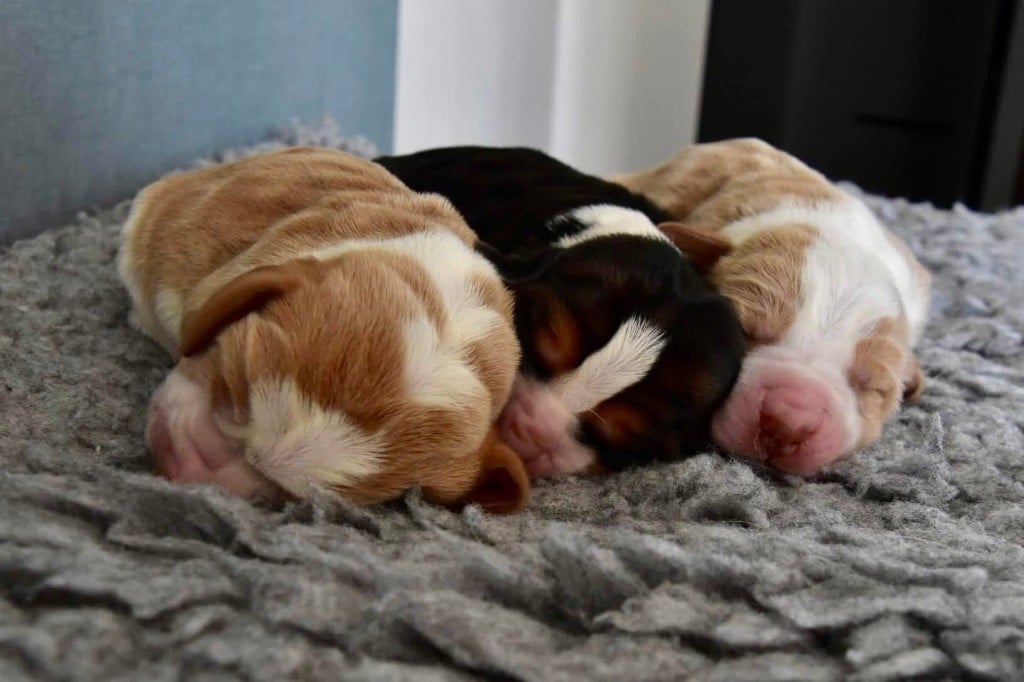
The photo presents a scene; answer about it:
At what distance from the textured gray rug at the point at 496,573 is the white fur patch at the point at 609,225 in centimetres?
49

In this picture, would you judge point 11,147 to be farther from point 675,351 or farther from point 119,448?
point 675,351

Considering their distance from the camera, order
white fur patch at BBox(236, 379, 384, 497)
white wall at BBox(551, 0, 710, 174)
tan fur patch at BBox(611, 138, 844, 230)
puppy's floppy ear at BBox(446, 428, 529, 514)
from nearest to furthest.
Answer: white fur patch at BBox(236, 379, 384, 497), puppy's floppy ear at BBox(446, 428, 529, 514), tan fur patch at BBox(611, 138, 844, 230), white wall at BBox(551, 0, 710, 174)

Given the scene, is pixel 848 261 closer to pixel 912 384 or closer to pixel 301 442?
pixel 912 384

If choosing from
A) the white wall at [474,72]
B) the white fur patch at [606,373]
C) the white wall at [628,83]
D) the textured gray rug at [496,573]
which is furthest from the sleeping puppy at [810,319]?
the white wall at [628,83]

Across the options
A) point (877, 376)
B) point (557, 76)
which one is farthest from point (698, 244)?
point (557, 76)

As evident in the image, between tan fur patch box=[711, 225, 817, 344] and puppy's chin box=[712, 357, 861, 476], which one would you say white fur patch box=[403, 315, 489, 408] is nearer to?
puppy's chin box=[712, 357, 861, 476]

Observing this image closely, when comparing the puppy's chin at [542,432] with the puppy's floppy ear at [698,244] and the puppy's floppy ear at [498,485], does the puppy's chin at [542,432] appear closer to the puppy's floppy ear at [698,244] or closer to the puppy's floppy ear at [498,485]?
the puppy's floppy ear at [498,485]

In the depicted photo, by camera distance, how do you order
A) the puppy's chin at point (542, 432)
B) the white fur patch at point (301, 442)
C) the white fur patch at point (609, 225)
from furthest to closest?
the white fur patch at point (609, 225) → the puppy's chin at point (542, 432) → the white fur patch at point (301, 442)

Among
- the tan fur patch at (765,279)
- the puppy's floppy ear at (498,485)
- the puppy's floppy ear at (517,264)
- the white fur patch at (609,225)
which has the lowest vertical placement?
the puppy's floppy ear at (498,485)

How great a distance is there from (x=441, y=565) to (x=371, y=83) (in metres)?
3.01

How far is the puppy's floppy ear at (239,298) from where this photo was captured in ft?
4.34

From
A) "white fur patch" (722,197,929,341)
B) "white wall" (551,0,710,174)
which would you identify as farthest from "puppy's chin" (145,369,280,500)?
"white wall" (551,0,710,174)

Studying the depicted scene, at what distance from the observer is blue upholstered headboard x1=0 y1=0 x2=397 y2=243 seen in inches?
83.0

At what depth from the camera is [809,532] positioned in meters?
1.33
